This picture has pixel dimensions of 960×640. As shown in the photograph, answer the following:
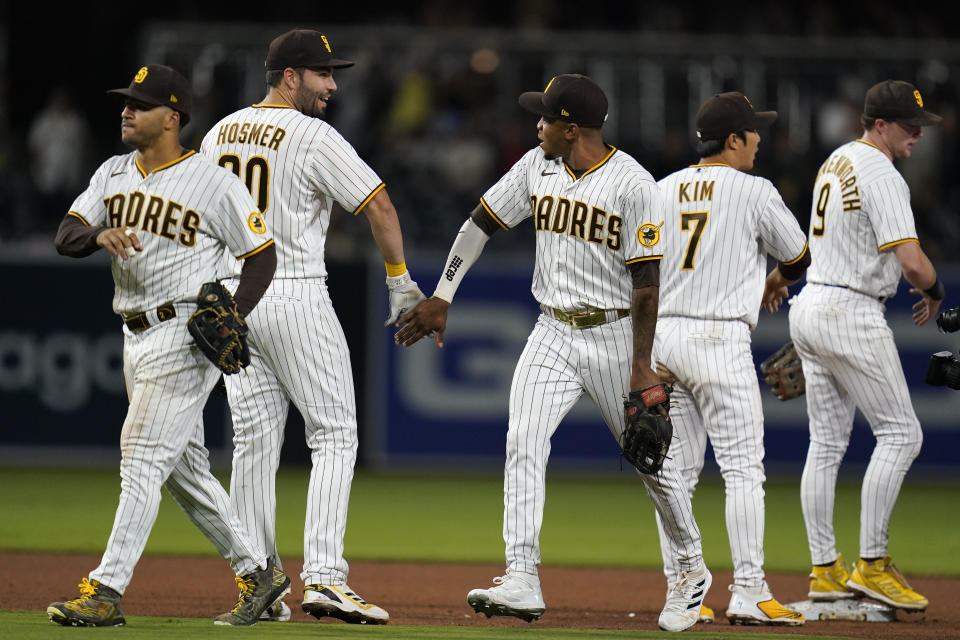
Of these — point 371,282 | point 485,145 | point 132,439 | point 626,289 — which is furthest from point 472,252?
point 485,145

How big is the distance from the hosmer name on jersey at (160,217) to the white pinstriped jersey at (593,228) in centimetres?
146

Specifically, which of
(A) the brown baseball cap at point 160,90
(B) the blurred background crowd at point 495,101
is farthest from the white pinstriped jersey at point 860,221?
(B) the blurred background crowd at point 495,101

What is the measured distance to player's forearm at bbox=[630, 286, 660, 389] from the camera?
554cm

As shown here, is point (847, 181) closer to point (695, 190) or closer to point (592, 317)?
point (695, 190)

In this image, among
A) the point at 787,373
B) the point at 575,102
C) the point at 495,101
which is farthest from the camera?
the point at 495,101

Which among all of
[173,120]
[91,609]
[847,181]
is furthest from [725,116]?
[91,609]

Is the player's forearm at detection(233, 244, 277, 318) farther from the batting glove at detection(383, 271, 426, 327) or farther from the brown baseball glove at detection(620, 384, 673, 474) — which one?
the brown baseball glove at detection(620, 384, 673, 474)

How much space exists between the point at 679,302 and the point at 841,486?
6.46 metres

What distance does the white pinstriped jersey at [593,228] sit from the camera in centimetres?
559

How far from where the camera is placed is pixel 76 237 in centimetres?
514

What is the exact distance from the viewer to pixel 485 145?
14328mm

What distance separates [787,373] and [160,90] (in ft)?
11.3

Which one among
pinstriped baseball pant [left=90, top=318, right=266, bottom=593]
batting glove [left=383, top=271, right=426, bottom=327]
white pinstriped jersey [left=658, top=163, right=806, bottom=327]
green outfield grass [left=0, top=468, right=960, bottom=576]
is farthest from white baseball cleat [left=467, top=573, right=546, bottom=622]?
green outfield grass [left=0, top=468, right=960, bottom=576]

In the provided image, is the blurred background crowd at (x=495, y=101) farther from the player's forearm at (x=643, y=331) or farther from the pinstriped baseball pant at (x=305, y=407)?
the player's forearm at (x=643, y=331)
